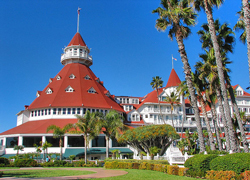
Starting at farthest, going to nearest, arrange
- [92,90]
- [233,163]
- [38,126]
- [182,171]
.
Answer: [92,90] < [38,126] < [182,171] < [233,163]

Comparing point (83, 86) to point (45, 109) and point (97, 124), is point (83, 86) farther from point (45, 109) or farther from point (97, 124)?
point (97, 124)

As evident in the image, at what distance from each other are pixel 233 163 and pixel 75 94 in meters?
42.7

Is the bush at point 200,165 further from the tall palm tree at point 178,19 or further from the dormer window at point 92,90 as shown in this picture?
the dormer window at point 92,90

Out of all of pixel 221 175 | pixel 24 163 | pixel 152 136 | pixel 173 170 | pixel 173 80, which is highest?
pixel 173 80

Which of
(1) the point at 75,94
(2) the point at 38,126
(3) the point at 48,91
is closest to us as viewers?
(2) the point at 38,126

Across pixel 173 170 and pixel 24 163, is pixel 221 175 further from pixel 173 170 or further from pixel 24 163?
pixel 24 163

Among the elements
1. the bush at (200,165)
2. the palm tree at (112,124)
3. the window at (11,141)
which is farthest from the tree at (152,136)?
the window at (11,141)

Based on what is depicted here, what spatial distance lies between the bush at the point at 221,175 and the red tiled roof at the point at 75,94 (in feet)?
123

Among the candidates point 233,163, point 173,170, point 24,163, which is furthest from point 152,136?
point 233,163

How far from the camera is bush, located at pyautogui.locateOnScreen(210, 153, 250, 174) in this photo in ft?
47.3

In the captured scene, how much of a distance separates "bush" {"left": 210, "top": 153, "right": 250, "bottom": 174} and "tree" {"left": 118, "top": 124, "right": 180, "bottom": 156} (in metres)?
17.3

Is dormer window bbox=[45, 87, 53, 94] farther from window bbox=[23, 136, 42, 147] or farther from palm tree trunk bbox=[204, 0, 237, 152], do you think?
palm tree trunk bbox=[204, 0, 237, 152]

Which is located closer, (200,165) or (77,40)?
(200,165)

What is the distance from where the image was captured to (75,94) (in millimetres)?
53906
